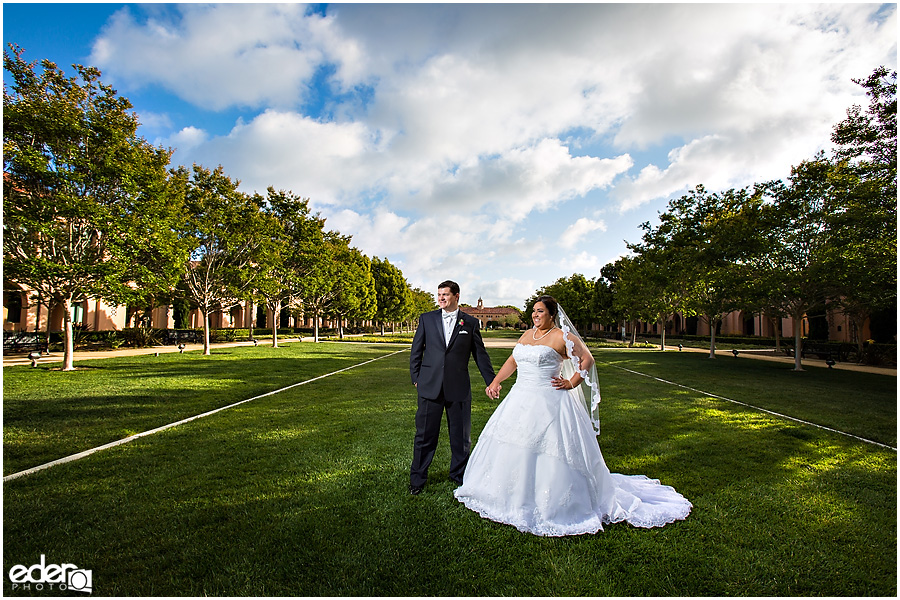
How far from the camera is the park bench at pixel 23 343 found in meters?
20.9

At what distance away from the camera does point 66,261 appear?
15.2m

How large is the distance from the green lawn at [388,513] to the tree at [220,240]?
15.1m

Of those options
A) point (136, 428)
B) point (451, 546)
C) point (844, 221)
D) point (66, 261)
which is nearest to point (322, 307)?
point (66, 261)

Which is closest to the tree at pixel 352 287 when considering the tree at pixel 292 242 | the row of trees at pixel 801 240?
the tree at pixel 292 242

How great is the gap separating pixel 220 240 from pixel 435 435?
22662 mm

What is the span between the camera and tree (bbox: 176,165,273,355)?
2270 cm

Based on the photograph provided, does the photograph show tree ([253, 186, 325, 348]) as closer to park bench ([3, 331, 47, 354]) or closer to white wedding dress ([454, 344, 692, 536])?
park bench ([3, 331, 47, 354])

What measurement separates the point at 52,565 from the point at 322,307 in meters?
37.1

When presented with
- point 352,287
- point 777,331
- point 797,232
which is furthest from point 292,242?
point 777,331

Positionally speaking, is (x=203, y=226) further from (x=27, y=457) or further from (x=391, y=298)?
(x=391, y=298)

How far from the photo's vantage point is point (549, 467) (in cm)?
412

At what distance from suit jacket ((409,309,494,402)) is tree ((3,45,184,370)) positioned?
14494 millimetres

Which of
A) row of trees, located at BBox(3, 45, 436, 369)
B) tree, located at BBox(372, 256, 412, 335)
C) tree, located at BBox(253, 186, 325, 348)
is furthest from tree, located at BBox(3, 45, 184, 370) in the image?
tree, located at BBox(372, 256, 412, 335)

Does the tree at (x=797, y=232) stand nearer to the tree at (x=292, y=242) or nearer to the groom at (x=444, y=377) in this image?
the groom at (x=444, y=377)
